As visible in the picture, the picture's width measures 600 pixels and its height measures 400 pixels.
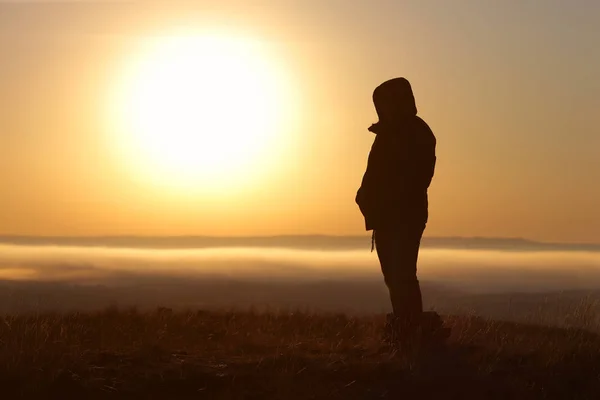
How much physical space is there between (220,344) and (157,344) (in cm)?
131

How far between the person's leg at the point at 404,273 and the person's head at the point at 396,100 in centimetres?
169

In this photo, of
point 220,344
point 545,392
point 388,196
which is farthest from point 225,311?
point 545,392

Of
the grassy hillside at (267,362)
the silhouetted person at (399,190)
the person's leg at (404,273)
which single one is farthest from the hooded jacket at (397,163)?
the grassy hillside at (267,362)

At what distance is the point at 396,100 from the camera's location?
1313 cm

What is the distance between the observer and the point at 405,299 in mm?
12961

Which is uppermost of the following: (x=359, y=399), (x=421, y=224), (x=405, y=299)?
(x=421, y=224)

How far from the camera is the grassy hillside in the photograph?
9.88 m

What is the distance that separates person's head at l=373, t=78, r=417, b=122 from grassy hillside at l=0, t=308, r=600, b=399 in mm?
3352

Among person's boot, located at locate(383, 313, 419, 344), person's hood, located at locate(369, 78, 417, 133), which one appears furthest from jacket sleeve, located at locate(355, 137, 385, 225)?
person's boot, located at locate(383, 313, 419, 344)

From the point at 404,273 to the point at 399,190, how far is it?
1221 millimetres

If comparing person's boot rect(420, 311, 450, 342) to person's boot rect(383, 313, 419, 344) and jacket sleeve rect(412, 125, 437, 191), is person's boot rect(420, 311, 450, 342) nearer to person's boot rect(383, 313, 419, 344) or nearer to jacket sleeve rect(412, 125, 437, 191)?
person's boot rect(383, 313, 419, 344)

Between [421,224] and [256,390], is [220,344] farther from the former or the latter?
[421,224]

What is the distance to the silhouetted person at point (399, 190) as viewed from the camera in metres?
13.0

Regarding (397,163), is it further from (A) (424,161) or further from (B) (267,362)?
(B) (267,362)
